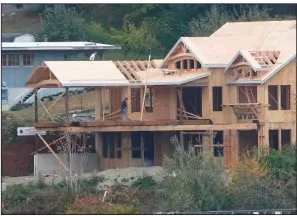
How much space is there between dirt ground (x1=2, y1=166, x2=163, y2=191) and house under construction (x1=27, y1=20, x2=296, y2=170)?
1.31m

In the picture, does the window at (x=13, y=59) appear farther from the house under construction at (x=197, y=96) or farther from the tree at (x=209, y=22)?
the house under construction at (x=197, y=96)

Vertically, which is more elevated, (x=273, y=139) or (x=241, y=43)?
(x=241, y=43)

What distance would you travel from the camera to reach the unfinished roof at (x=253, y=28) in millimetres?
66312

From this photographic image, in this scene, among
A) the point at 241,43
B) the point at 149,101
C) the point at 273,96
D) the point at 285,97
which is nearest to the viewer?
the point at 273,96

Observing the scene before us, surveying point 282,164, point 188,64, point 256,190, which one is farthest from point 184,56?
point 256,190

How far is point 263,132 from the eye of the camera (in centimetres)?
6272

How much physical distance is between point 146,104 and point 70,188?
6430 millimetres

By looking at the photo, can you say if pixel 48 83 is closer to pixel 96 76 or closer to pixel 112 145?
pixel 96 76

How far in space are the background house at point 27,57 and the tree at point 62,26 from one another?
3.33 metres

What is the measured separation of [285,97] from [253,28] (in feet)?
16.1

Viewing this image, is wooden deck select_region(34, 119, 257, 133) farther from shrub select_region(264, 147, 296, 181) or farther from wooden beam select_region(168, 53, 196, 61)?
shrub select_region(264, 147, 296, 181)

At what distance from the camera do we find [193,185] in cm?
5884

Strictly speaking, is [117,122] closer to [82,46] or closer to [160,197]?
[160,197]

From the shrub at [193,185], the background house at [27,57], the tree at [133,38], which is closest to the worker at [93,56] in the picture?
the background house at [27,57]
